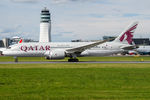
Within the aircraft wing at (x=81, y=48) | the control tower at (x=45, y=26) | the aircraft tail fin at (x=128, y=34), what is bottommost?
the aircraft wing at (x=81, y=48)

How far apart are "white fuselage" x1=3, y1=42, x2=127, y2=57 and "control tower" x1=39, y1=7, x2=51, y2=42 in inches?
3091

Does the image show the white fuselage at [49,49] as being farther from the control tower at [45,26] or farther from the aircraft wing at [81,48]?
the control tower at [45,26]

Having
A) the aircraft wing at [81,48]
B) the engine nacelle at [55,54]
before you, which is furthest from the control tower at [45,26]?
the engine nacelle at [55,54]

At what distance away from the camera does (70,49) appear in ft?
142

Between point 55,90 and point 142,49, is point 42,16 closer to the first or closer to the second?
point 142,49

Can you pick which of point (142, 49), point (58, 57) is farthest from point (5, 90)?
point (142, 49)

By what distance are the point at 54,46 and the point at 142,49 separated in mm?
76485

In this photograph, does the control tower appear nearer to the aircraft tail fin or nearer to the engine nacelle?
the aircraft tail fin

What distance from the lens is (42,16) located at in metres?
131

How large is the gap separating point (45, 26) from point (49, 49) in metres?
85.2

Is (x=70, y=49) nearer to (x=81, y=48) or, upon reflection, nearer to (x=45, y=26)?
(x=81, y=48)

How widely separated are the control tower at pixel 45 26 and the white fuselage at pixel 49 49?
78502 millimetres

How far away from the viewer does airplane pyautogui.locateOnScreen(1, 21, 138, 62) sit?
43319 mm

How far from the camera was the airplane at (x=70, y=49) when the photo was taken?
142 feet
